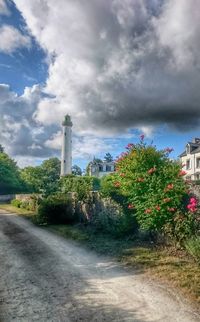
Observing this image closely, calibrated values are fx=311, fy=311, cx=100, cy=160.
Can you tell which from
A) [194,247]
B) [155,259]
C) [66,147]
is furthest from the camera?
[66,147]

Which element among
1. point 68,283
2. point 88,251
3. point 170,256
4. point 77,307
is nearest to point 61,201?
point 88,251

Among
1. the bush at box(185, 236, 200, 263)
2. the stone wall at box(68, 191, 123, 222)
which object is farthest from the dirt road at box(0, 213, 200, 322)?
the stone wall at box(68, 191, 123, 222)

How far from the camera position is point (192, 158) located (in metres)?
47.3

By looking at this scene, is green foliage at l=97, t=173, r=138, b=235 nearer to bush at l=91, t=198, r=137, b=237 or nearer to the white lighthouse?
bush at l=91, t=198, r=137, b=237

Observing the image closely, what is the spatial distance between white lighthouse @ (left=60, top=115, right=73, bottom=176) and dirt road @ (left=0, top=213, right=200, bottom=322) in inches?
2222

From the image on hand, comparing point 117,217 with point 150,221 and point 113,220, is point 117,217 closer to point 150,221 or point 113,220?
point 113,220

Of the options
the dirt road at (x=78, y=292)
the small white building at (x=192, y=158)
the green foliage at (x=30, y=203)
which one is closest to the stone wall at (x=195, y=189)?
the dirt road at (x=78, y=292)

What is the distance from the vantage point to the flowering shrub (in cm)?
1082

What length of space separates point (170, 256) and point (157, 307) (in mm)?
3774

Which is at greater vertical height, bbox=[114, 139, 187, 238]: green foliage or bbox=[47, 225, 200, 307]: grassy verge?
bbox=[114, 139, 187, 238]: green foliage

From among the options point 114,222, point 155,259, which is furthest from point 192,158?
point 155,259

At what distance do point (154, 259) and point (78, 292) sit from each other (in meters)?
3.26

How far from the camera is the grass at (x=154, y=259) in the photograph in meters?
7.30

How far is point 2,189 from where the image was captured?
205ft
